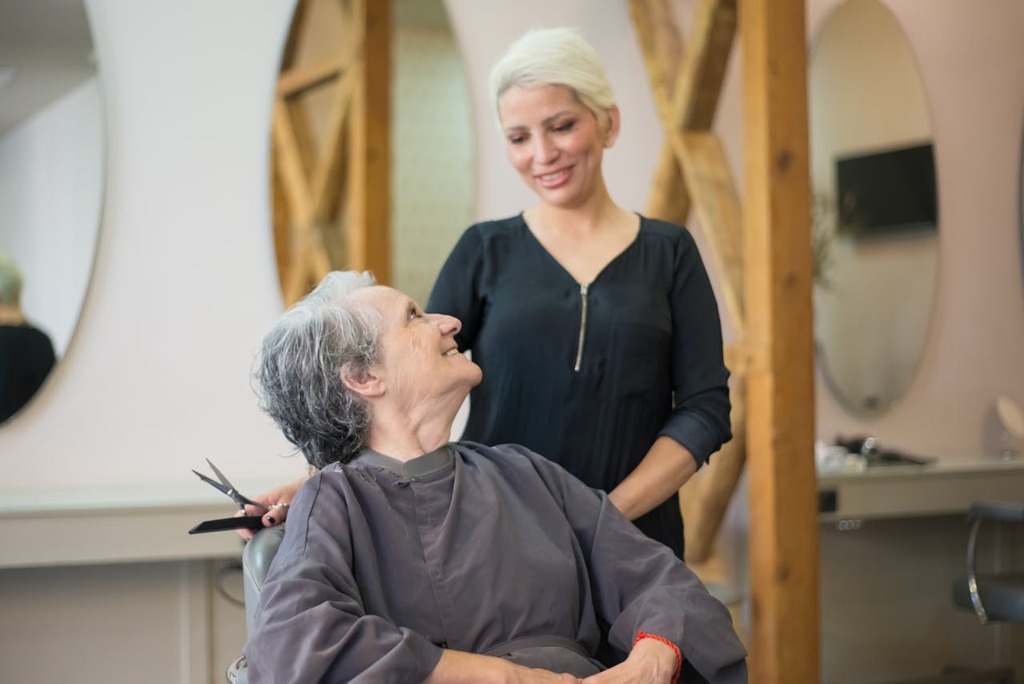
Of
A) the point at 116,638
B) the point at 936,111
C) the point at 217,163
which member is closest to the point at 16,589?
the point at 116,638

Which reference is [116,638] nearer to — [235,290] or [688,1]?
[235,290]

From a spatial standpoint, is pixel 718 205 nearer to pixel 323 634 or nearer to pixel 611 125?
pixel 611 125

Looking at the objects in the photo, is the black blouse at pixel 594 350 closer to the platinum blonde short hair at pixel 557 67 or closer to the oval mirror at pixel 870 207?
the platinum blonde short hair at pixel 557 67

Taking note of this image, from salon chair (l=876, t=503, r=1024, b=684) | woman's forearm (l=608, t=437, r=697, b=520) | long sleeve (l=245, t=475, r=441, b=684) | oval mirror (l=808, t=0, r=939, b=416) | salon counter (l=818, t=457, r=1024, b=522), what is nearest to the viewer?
long sleeve (l=245, t=475, r=441, b=684)

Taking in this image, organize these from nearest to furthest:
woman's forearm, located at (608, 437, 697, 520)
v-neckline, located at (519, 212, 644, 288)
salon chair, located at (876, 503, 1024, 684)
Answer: woman's forearm, located at (608, 437, 697, 520) → v-neckline, located at (519, 212, 644, 288) → salon chair, located at (876, 503, 1024, 684)

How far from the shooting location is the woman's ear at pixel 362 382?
1773mm

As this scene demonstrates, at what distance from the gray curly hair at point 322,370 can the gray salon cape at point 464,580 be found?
0.07 m

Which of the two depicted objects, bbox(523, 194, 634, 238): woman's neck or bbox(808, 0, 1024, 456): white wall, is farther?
bbox(808, 0, 1024, 456): white wall

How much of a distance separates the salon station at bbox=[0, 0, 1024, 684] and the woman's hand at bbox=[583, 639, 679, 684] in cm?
118

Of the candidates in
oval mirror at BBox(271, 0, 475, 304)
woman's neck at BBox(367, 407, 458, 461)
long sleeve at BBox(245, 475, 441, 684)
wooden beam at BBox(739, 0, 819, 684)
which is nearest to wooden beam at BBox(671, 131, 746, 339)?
wooden beam at BBox(739, 0, 819, 684)

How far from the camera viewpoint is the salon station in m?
3.07

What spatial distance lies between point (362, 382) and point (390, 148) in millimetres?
2059

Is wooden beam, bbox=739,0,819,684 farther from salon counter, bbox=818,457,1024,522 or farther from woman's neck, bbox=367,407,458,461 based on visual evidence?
woman's neck, bbox=367,407,458,461

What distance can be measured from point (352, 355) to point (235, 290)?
6.04 ft
